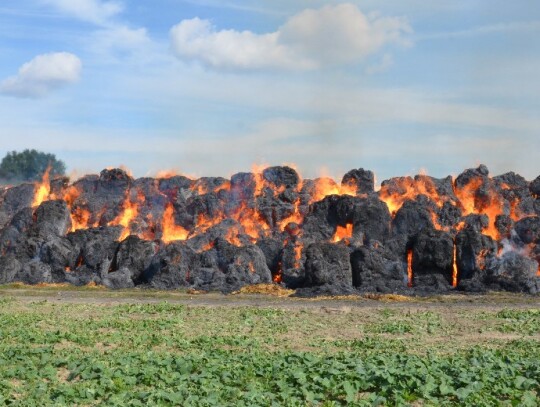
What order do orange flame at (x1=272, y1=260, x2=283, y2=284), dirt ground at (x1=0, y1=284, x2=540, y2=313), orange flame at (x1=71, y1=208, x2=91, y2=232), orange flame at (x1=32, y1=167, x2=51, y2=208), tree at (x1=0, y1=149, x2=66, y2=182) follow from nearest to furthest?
dirt ground at (x1=0, y1=284, x2=540, y2=313) < orange flame at (x1=272, y1=260, x2=283, y2=284) < orange flame at (x1=71, y1=208, x2=91, y2=232) < orange flame at (x1=32, y1=167, x2=51, y2=208) < tree at (x1=0, y1=149, x2=66, y2=182)

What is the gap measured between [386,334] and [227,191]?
3094cm

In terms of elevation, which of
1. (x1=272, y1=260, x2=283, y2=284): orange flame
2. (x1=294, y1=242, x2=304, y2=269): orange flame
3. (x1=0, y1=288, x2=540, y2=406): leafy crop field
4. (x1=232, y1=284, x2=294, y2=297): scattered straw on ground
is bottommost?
(x1=0, y1=288, x2=540, y2=406): leafy crop field

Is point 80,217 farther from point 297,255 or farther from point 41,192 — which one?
point 297,255

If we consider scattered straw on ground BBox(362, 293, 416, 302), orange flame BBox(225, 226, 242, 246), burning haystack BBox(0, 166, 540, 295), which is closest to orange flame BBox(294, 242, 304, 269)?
burning haystack BBox(0, 166, 540, 295)

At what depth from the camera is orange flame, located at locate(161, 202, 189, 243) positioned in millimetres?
56156

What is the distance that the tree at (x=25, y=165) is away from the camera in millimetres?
142625

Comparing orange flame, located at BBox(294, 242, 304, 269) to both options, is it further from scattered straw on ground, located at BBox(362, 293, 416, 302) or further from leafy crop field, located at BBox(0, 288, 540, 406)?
leafy crop field, located at BBox(0, 288, 540, 406)

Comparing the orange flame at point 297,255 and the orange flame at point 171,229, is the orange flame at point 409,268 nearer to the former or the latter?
the orange flame at point 297,255

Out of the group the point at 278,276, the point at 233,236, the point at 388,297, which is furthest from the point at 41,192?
the point at 388,297

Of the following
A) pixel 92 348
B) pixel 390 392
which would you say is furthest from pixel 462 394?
pixel 92 348

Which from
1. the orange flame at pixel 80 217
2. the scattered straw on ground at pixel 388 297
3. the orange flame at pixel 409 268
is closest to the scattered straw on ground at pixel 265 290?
the scattered straw on ground at pixel 388 297

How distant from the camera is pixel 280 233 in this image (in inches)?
2101

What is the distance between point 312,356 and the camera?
20.9m

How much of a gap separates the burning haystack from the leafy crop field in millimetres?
10103
